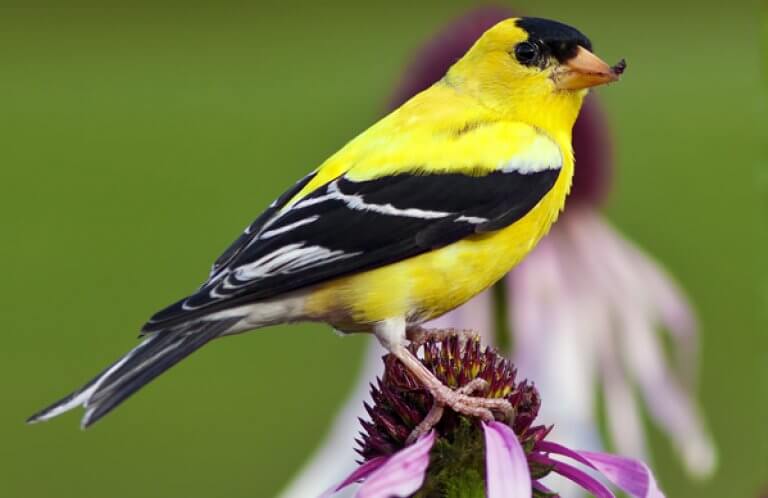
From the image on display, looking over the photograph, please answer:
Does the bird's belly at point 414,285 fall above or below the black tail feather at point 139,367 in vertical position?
below

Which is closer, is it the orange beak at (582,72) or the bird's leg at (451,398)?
the bird's leg at (451,398)

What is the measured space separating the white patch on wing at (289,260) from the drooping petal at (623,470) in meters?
0.49

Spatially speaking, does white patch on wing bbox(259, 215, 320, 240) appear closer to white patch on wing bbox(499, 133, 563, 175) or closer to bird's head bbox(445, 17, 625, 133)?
white patch on wing bbox(499, 133, 563, 175)

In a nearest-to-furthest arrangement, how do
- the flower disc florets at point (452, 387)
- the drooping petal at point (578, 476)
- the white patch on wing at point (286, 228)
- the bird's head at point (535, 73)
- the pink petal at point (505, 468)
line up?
the pink petal at point (505, 468) → the drooping petal at point (578, 476) → the flower disc florets at point (452, 387) → the white patch on wing at point (286, 228) → the bird's head at point (535, 73)

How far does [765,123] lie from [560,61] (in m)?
0.36

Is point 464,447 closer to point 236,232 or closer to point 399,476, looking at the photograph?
point 399,476

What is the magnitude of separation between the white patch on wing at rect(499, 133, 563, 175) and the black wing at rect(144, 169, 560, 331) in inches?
0.5

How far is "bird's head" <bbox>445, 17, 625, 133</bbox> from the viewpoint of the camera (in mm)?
2471

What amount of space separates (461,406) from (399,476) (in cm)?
29

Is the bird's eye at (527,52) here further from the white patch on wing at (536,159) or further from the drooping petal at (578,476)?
the drooping petal at (578,476)

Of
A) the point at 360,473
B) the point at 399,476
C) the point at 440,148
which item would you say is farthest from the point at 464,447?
the point at 440,148

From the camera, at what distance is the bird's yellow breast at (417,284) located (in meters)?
2.25

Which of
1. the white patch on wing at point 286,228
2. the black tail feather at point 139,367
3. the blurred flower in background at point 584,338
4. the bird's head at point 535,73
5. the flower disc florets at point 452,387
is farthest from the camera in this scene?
the blurred flower in background at point 584,338

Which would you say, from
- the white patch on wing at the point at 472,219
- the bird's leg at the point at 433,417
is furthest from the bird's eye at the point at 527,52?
the bird's leg at the point at 433,417
